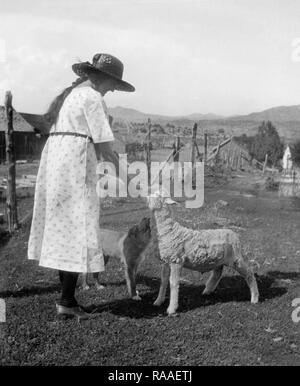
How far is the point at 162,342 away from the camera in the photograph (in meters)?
5.10

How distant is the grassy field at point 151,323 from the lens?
15.5 ft

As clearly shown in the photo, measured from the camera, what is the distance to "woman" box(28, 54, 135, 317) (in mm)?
5012

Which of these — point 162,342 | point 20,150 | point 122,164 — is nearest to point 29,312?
point 162,342

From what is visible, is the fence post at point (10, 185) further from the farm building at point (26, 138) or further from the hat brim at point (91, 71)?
the farm building at point (26, 138)

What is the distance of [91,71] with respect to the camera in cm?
512

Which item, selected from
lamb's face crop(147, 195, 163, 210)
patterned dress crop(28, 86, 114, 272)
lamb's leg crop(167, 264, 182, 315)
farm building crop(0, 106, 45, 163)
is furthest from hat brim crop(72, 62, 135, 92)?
farm building crop(0, 106, 45, 163)

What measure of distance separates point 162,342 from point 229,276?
2.89 metres

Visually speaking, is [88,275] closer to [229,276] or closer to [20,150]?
[229,276]

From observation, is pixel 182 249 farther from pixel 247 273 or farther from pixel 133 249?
pixel 247 273

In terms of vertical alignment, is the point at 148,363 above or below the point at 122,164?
below

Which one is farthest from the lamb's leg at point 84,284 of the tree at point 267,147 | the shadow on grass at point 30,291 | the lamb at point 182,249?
the tree at point 267,147

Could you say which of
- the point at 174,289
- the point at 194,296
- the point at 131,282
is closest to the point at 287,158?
the point at 194,296

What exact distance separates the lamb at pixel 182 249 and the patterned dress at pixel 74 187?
980mm

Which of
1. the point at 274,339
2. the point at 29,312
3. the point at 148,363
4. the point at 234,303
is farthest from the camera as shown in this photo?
the point at 234,303
